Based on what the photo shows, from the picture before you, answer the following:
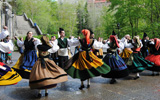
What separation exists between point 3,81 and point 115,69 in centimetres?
382

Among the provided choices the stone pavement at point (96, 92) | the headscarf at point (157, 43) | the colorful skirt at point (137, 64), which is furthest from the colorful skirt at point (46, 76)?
the headscarf at point (157, 43)

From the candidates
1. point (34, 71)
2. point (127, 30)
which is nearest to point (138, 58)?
point (34, 71)

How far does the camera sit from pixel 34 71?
452 centimetres

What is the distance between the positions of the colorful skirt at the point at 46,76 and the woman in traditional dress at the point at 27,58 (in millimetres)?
1069

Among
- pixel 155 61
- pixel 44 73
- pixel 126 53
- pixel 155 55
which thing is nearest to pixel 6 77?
pixel 44 73

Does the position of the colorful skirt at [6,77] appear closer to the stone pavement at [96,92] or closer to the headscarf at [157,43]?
the stone pavement at [96,92]

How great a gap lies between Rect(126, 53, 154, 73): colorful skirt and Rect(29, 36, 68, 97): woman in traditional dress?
3.35m

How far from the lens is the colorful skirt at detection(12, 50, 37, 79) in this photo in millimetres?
5492

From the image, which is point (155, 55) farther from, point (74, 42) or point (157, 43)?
point (74, 42)

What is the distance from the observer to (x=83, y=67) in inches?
213

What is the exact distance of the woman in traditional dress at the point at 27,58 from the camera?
550 centimetres

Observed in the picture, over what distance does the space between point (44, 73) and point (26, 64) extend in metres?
1.41

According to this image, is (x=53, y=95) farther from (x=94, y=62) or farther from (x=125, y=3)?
(x=125, y=3)

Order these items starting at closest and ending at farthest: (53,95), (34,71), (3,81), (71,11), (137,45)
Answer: (3,81), (34,71), (53,95), (137,45), (71,11)
